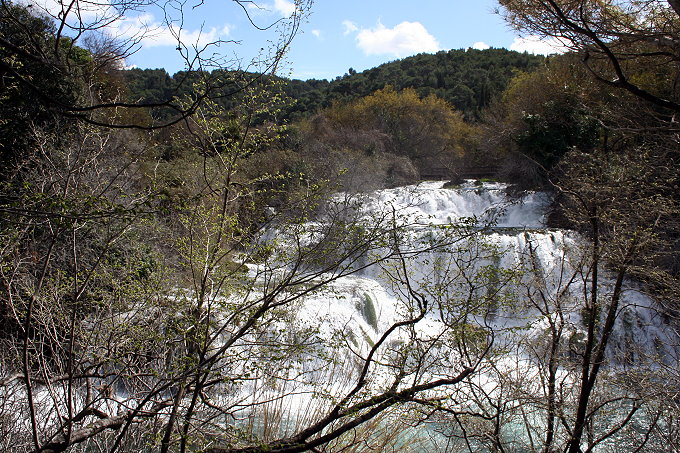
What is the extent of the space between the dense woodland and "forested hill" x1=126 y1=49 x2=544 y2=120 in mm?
6984

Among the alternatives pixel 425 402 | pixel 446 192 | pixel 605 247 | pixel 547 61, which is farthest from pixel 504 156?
pixel 425 402

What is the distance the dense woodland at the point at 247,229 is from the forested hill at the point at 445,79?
698 cm

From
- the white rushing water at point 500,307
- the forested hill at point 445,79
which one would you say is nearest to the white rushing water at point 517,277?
the white rushing water at point 500,307

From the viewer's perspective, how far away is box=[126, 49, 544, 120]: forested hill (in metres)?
28.5

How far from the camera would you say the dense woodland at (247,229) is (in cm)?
260

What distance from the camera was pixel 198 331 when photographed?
8.68ft

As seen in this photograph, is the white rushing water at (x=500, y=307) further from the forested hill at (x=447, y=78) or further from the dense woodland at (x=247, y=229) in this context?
the forested hill at (x=447, y=78)

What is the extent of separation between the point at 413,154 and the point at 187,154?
12.6m

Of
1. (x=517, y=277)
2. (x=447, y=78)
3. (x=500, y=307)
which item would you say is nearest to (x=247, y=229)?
(x=517, y=277)

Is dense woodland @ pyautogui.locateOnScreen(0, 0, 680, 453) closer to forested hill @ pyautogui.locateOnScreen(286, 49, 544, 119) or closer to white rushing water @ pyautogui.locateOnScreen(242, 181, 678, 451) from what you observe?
white rushing water @ pyautogui.locateOnScreen(242, 181, 678, 451)

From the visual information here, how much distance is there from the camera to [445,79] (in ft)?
105

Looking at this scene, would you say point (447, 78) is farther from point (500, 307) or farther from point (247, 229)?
point (247, 229)

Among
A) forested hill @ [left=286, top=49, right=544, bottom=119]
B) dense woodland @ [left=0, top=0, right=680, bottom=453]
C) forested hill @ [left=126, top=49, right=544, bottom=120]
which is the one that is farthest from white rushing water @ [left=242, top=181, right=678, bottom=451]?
forested hill @ [left=286, top=49, right=544, bottom=119]

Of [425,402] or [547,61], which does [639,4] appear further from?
[547,61]
